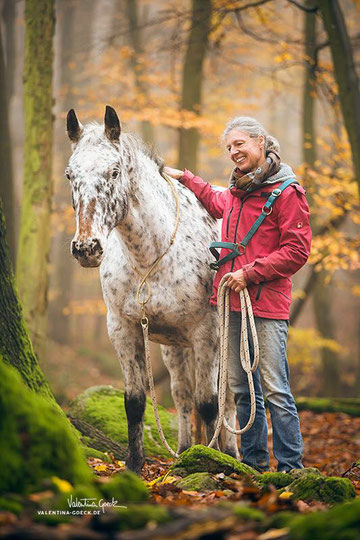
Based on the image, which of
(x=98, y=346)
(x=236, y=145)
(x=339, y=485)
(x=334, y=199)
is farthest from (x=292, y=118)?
(x=339, y=485)

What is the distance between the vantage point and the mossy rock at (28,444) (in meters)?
2.09

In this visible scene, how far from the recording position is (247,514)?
2000 mm

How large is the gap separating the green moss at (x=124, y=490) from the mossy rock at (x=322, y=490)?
42.3 inches

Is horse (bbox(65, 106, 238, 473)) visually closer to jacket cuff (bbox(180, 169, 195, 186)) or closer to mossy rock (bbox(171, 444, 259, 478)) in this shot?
jacket cuff (bbox(180, 169, 195, 186))

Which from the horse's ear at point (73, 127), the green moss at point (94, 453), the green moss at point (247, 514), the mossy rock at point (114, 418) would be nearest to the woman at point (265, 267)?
the horse's ear at point (73, 127)

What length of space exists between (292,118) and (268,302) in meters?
22.9

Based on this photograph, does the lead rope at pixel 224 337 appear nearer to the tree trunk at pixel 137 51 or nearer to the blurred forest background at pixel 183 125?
the blurred forest background at pixel 183 125

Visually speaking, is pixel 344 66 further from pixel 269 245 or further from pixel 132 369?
pixel 132 369

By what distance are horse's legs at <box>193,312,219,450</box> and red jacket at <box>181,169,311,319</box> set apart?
0.81 ft

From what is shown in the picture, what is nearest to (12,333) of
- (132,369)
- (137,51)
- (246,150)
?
(132,369)

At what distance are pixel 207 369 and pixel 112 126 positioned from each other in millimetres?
1989

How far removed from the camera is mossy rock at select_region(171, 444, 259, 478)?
340 cm

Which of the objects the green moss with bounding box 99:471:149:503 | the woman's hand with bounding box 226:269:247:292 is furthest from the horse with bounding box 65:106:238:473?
the green moss with bounding box 99:471:149:503

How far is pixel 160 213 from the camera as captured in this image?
14.2 feet
